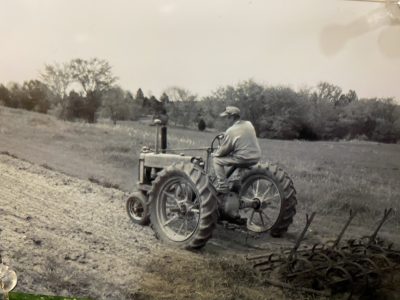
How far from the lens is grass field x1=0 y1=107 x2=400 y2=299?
10.0 feet

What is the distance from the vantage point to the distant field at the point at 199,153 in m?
3.05

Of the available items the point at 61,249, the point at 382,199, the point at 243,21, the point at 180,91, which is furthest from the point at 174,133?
the point at 382,199

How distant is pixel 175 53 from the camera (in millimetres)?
3381

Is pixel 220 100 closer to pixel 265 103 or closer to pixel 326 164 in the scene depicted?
pixel 265 103

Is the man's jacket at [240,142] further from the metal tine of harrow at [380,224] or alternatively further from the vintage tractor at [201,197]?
the metal tine of harrow at [380,224]

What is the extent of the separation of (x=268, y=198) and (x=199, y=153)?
47cm

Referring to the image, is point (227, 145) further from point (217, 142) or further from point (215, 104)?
point (215, 104)

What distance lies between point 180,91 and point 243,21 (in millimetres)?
548

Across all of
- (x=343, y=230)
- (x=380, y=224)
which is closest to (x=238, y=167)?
(x=343, y=230)

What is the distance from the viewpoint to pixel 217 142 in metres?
3.18

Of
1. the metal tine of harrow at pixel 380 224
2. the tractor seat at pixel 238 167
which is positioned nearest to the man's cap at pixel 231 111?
the tractor seat at pixel 238 167

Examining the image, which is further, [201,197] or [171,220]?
[171,220]

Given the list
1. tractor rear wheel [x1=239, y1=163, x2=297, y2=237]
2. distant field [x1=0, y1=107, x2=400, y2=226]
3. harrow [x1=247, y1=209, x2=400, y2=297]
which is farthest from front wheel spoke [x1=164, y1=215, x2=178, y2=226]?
harrow [x1=247, y1=209, x2=400, y2=297]

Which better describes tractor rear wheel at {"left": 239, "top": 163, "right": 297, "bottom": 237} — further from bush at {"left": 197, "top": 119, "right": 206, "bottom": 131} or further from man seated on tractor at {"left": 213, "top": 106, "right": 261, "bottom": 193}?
bush at {"left": 197, "top": 119, "right": 206, "bottom": 131}
